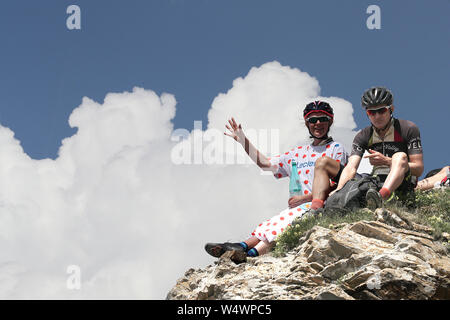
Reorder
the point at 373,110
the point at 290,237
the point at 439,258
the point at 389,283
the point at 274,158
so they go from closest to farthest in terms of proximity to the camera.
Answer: the point at 389,283 → the point at 439,258 → the point at 290,237 → the point at 373,110 → the point at 274,158

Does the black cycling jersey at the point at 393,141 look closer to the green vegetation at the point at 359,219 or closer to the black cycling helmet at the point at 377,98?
the black cycling helmet at the point at 377,98

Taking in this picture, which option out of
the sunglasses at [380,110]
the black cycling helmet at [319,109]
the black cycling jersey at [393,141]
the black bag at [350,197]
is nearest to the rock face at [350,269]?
the black bag at [350,197]

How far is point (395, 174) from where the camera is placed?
33.4ft

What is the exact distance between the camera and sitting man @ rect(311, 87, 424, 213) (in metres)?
10.5

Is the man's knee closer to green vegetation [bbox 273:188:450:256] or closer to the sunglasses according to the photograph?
green vegetation [bbox 273:188:450:256]

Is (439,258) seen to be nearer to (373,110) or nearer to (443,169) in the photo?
(373,110)

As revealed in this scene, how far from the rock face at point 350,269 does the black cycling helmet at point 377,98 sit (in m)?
2.67

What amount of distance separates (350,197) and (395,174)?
1.07 m

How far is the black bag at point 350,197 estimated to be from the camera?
995 cm

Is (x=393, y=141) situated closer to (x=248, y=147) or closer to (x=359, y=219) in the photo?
(x=359, y=219)

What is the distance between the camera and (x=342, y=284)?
806cm

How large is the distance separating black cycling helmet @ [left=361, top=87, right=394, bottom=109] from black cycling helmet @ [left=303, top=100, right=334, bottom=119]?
840 mm
